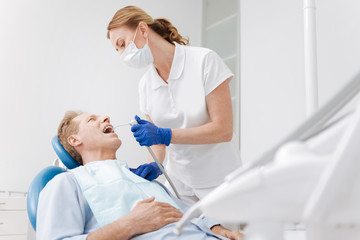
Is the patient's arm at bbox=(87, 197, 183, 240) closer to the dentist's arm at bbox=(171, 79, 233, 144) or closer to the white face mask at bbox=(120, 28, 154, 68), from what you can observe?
the dentist's arm at bbox=(171, 79, 233, 144)

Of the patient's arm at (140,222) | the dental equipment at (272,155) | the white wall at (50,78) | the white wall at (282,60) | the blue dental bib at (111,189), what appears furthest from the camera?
the white wall at (50,78)

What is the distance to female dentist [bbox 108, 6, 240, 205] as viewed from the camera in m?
1.73

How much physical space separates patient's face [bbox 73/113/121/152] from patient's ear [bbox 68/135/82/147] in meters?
0.01

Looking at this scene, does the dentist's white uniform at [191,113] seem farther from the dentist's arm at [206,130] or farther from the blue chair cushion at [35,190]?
the blue chair cushion at [35,190]

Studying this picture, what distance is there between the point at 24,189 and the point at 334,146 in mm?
2762

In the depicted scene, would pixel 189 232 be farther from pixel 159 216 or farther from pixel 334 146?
pixel 334 146

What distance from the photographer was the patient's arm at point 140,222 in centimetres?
112

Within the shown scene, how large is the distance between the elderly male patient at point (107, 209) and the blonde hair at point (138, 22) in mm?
578

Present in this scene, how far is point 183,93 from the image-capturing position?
1813 mm

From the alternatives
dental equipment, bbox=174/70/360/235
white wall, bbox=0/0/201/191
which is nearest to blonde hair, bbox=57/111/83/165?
white wall, bbox=0/0/201/191

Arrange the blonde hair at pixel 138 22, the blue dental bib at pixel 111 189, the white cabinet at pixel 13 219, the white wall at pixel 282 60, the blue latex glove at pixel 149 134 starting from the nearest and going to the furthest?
the blue dental bib at pixel 111 189 < the blue latex glove at pixel 149 134 < the blonde hair at pixel 138 22 < the white cabinet at pixel 13 219 < the white wall at pixel 282 60

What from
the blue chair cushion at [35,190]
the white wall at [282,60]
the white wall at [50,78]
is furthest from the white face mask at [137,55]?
the white wall at [50,78]

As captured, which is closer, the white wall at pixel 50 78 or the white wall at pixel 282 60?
the white wall at pixel 282 60

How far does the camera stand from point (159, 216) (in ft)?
3.98
